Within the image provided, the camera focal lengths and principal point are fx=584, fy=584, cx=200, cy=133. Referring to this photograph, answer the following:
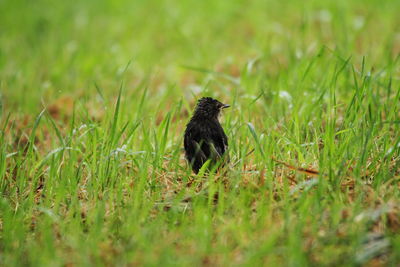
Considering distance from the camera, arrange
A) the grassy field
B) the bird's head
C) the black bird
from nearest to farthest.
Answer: the grassy field, the black bird, the bird's head

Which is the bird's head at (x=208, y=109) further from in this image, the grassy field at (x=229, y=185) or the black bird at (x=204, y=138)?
the grassy field at (x=229, y=185)

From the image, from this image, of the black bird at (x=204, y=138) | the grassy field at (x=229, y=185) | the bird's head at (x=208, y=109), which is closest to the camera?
the grassy field at (x=229, y=185)

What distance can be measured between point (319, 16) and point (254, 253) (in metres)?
5.96

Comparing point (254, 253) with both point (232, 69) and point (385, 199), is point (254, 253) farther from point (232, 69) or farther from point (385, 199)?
point (232, 69)

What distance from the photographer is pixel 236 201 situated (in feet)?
11.2

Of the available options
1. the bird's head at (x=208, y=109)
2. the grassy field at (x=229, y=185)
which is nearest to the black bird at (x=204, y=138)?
the bird's head at (x=208, y=109)

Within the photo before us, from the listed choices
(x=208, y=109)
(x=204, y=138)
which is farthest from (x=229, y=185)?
(x=208, y=109)

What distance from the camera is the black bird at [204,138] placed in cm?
420

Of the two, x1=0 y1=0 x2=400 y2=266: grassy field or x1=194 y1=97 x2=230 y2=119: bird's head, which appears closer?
x1=0 y1=0 x2=400 y2=266: grassy field

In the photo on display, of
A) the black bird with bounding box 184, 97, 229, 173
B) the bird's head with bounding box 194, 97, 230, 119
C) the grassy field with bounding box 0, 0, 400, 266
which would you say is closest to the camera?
the grassy field with bounding box 0, 0, 400, 266

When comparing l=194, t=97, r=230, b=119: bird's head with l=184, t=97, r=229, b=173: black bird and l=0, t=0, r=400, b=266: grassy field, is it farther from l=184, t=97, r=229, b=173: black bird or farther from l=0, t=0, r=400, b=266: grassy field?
l=0, t=0, r=400, b=266: grassy field

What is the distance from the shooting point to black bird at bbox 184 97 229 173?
4199mm

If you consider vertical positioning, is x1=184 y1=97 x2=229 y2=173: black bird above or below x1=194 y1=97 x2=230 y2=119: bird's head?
below

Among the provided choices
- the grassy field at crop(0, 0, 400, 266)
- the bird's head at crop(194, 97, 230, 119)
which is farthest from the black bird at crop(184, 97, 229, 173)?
the grassy field at crop(0, 0, 400, 266)
